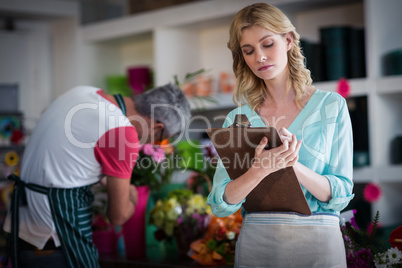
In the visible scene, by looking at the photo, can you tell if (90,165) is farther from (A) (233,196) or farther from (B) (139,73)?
(B) (139,73)

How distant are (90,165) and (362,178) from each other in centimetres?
154

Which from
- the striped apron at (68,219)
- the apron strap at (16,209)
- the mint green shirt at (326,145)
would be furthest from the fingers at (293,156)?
the apron strap at (16,209)

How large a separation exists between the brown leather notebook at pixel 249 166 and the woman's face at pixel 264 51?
0.63ft

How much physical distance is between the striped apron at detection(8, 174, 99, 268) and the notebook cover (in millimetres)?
714

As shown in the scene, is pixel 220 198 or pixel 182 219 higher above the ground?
pixel 220 198

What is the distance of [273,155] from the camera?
1.23 metres

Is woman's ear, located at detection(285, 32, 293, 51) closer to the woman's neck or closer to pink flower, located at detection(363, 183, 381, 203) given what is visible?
the woman's neck

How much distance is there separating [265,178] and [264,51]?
35 cm

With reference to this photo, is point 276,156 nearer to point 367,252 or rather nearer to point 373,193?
point 367,252

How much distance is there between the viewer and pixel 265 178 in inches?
52.5

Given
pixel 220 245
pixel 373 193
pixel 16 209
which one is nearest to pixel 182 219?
pixel 220 245

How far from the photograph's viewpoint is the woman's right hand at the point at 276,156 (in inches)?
48.0

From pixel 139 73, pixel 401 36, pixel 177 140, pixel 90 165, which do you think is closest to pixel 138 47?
pixel 139 73

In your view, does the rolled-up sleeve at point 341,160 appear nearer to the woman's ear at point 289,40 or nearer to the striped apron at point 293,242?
the striped apron at point 293,242
